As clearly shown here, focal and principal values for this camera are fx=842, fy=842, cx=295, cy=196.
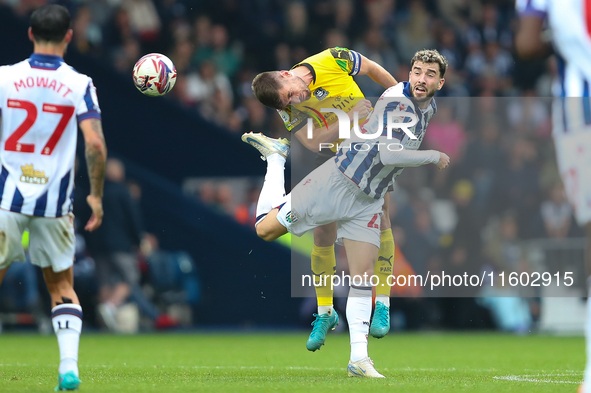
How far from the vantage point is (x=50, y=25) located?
494cm

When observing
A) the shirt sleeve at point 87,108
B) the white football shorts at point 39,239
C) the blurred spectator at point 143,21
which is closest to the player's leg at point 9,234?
the white football shorts at point 39,239

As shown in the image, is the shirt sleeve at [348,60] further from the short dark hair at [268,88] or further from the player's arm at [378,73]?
the short dark hair at [268,88]

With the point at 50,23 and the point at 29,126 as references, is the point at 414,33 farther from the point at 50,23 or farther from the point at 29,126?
the point at 29,126

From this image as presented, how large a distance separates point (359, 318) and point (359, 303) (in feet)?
0.38

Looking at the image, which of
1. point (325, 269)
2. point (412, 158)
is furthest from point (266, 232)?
point (412, 158)

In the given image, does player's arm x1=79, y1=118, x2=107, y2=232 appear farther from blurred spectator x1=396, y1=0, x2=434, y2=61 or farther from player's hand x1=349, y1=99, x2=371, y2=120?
blurred spectator x1=396, y1=0, x2=434, y2=61

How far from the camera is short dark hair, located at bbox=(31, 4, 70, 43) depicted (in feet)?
16.1

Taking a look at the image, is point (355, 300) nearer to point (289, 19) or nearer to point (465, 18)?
point (289, 19)

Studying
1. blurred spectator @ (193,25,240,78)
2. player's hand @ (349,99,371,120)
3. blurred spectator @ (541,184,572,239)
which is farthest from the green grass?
blurred spectator @ (193,25,240,78)

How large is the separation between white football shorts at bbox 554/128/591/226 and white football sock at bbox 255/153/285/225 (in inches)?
118

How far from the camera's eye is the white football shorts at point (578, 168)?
14.0 ft

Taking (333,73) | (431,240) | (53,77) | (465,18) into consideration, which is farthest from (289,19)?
(53,77)

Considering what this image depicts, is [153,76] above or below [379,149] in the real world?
above

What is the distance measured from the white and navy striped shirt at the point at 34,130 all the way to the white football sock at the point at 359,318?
2.43 meters
